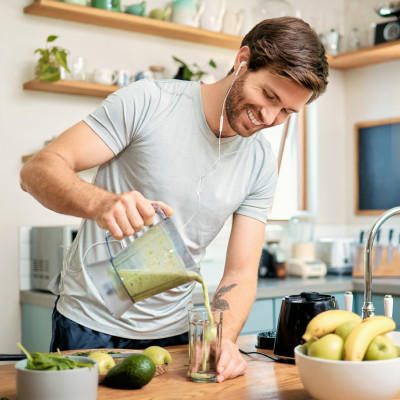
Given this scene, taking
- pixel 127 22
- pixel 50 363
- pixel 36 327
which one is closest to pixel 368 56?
pixel 127 22

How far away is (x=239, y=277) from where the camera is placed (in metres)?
1.79

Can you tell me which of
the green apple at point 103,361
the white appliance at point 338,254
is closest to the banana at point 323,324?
the green apple at point 103,361

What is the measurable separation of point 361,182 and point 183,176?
9.42 feet

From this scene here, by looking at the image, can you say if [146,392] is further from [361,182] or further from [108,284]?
[361,182]

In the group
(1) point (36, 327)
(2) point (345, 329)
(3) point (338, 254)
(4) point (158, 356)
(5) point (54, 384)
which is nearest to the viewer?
(5) point (54, 384)

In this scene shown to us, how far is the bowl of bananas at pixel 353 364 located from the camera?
1088 millimetres

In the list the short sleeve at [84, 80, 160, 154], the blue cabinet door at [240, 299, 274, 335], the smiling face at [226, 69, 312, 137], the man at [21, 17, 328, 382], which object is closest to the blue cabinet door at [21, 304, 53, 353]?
the blue cabinet door at [240, 299, 274, 335]

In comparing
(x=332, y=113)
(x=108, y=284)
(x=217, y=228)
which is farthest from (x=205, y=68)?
(x=108, y=284)

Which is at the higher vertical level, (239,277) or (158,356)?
(239,277)

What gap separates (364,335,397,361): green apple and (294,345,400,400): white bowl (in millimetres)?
17

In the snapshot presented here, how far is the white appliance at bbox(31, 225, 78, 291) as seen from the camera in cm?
285

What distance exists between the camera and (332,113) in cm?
443

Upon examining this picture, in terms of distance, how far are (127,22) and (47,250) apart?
1.22 metres

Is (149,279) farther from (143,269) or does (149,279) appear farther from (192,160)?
(192,160)
